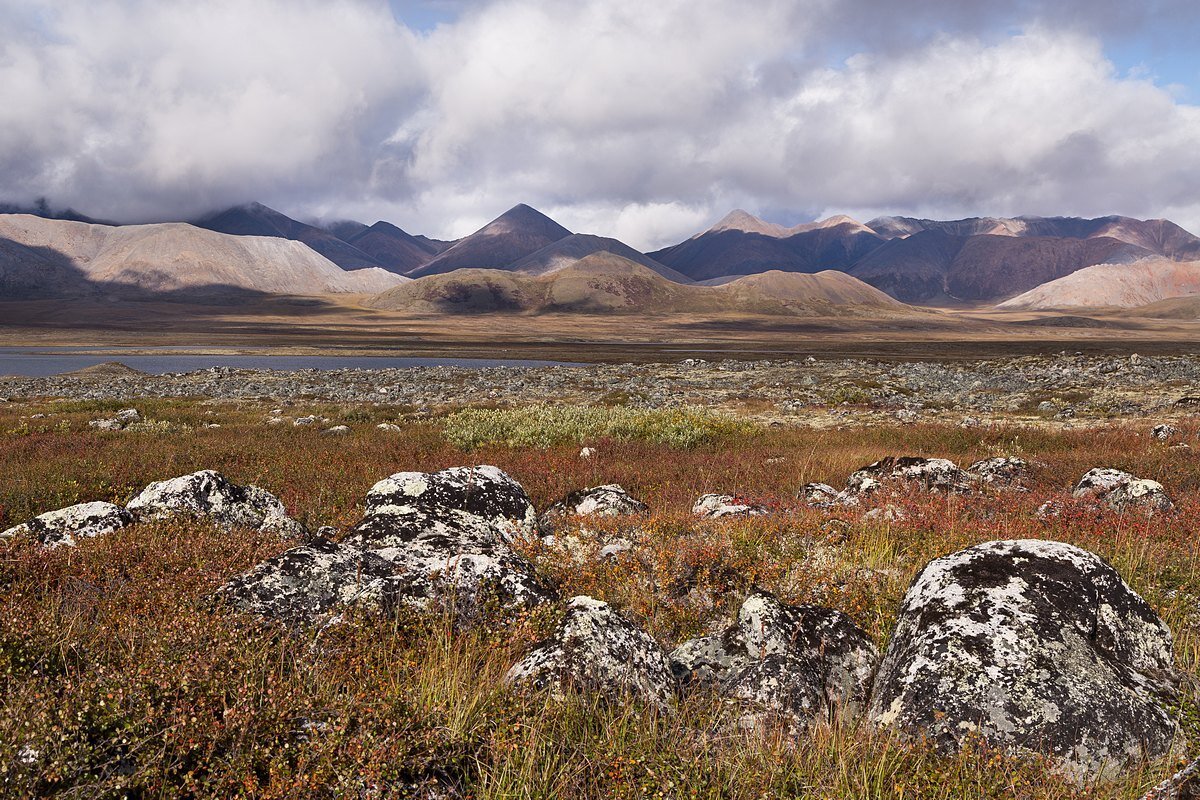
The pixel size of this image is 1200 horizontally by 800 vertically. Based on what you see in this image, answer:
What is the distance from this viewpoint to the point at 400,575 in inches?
240

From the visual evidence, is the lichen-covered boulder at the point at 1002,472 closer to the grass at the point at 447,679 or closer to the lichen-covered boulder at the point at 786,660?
the grass at the point at 447,679

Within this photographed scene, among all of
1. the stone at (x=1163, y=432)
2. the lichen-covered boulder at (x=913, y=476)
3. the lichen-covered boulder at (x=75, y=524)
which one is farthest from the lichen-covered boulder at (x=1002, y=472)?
the lichen-covered boulder at (x=75, y=524)

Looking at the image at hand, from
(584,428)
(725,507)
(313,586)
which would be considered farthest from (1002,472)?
(313,586)

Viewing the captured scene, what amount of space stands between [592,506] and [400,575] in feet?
15.9

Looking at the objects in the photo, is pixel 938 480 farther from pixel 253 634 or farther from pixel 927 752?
pixel 253 634

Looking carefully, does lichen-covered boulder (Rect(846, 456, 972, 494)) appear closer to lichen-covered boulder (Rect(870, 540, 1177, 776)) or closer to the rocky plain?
the rocky plain

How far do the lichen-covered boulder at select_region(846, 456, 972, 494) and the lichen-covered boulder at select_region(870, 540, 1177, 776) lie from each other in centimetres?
686

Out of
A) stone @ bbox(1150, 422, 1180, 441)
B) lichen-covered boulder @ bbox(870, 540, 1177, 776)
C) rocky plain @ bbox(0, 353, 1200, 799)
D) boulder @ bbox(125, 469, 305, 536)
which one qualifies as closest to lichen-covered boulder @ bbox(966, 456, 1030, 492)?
rocky plain @ bbox(0, 353, 1200, 799)

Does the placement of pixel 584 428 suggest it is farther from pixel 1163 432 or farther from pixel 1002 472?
pixel 1163 432

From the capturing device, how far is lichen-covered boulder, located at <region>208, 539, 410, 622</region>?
5.55 m

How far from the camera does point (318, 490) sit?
1248 centimetres

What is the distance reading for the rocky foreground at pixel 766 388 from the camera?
32.1 meters

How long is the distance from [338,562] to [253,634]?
1270 millimetres

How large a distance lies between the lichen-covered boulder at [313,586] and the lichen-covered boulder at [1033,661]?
416 cm
